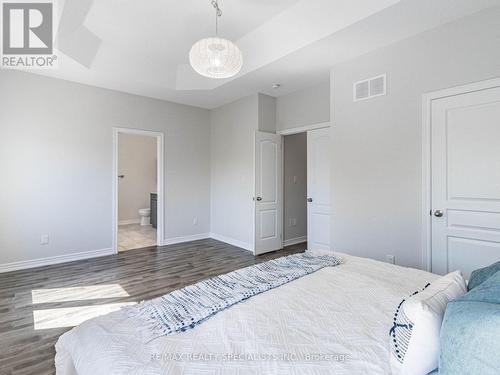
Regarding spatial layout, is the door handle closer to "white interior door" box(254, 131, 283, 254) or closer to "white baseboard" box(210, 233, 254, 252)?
"white interior door" box(254, 131, 283, 254)

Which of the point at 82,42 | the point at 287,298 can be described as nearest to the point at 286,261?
the point at 287,298

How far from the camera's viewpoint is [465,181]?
2488 mm

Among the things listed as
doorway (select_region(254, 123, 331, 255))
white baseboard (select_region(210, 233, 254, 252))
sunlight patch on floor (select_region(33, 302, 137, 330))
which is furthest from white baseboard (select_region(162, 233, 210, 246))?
sunlight patch on floor (select_region(33, 302, 137, 330))

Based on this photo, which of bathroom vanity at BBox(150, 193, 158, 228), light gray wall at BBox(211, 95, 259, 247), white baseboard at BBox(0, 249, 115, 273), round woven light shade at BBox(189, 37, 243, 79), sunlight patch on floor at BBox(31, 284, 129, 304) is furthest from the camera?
bathroom vanity at BBox(150, 193, 158, 228)

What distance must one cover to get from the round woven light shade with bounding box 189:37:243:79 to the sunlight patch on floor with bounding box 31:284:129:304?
97.3 inches

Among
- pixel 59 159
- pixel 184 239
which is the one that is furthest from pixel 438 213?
pixel 59 159

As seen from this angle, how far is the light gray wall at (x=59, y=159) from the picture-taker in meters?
3.65

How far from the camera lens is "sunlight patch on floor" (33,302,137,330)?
7.58 feet

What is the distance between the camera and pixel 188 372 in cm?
90

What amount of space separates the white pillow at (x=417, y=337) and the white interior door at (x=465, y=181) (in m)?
1.97

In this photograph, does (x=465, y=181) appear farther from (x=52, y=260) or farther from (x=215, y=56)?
(x=52, y=260)

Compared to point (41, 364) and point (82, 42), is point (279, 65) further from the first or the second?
point (41, 364)

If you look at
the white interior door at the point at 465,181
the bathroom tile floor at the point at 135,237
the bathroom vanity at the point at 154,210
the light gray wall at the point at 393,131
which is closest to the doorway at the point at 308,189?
the light gray wall at the point at 393,131

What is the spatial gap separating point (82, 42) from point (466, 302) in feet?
14.2
